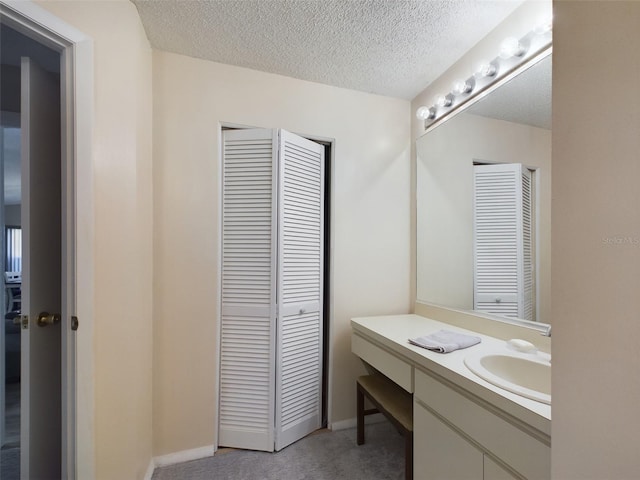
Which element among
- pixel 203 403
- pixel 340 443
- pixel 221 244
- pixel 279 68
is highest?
pixel 279 68

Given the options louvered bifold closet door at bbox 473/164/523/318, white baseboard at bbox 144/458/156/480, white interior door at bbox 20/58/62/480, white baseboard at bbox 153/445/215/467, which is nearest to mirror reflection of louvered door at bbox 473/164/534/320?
louvered bifold closet door at bbox 473/164/523/318

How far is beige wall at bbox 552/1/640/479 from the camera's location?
1.69 ft

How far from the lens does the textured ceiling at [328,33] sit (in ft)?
4.81

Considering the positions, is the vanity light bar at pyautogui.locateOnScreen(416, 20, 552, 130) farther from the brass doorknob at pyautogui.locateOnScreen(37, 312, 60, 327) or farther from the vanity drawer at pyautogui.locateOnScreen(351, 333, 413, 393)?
the brass doorknob at pyautogui.locateOnScreen(37, 312, 60, 327)

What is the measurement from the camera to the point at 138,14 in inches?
59.2

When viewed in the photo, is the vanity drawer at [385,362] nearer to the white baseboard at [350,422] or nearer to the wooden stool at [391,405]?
the wooden stool at [391,405]

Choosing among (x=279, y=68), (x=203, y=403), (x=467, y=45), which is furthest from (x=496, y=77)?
(x=203, y=403)

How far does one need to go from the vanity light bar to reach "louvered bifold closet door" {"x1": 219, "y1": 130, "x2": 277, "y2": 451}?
1106mm

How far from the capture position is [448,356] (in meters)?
1.31

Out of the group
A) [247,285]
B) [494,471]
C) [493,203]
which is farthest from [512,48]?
[247,285]

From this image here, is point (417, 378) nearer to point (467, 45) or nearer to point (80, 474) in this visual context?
point (80, 474)

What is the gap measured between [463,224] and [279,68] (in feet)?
5.00

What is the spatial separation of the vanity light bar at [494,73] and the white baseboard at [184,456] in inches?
100

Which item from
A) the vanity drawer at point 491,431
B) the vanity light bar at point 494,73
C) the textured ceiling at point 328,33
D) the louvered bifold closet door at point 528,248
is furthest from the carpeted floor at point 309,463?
the textured ceiling at point 328,33
